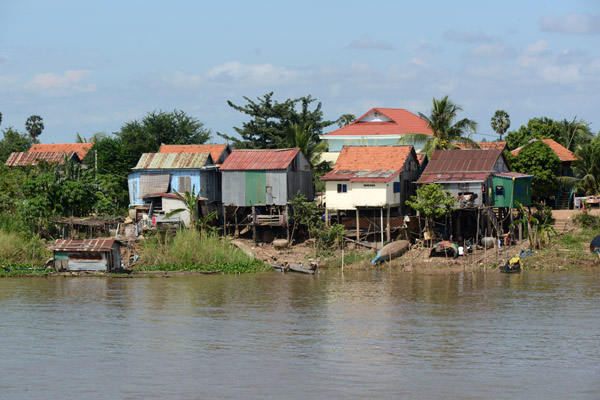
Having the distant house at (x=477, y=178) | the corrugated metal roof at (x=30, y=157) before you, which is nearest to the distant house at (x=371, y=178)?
the distant house at (x=477, y=178)

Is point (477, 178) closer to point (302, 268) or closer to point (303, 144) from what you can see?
Result: point (302, 268)

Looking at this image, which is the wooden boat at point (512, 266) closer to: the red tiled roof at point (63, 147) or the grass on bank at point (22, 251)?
the grass on bank at point (22, 251)

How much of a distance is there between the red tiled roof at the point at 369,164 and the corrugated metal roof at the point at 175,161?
6.29 meters

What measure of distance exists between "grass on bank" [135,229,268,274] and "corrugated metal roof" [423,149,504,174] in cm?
939

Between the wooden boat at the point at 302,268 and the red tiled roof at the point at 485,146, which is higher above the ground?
the red tiled roof at the point at 485,146

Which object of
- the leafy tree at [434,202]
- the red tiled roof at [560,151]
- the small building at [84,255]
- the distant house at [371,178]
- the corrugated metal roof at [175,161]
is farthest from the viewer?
the red tiled roof at [560,151]

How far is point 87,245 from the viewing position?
32.1m

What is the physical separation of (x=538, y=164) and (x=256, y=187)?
1451 centimetres

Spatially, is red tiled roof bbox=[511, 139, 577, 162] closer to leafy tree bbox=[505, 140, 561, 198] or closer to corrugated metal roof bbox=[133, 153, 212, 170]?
leafy tree bbox=[505, 140, 561, 198]

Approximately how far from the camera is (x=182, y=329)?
22359mm

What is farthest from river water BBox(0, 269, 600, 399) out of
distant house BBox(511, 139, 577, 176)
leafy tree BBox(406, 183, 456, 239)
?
distant house BBox(511, 139, 577, 176)

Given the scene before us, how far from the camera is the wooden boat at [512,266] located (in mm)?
31625

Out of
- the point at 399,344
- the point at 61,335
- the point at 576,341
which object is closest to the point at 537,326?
the point at 576,341

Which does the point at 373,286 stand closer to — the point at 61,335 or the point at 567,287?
the point at 567,287
